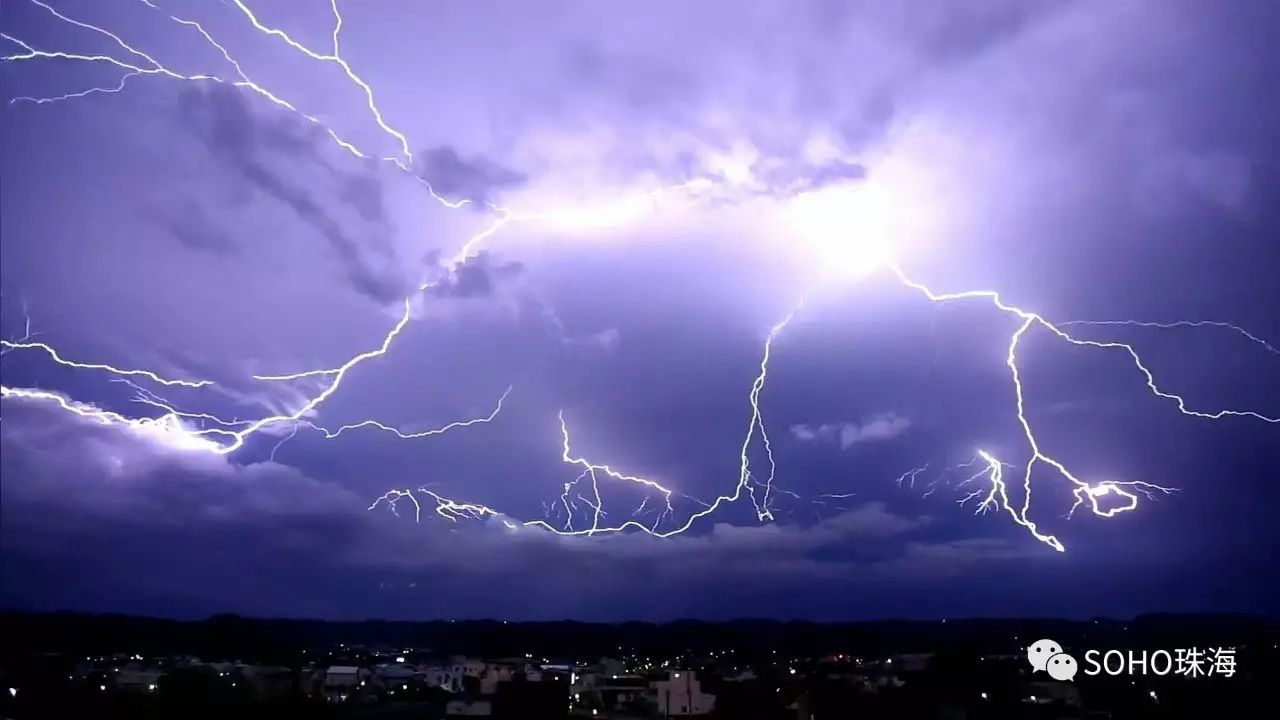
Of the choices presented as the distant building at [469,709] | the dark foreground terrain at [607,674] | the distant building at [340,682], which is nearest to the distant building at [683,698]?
the dark foreground terrain at [607,674]

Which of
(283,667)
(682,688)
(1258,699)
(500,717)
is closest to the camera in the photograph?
(1258,699)

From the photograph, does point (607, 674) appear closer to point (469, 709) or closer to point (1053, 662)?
point (469, 709)

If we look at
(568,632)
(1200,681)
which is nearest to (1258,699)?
(1200,681)

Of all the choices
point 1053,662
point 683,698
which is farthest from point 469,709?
point 1053,662

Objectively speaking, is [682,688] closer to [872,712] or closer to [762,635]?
[872,712]

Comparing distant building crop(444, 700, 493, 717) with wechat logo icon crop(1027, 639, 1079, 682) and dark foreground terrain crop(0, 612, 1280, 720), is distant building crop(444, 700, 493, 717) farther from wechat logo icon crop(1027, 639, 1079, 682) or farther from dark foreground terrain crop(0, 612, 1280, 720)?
wechat logo icon crop(1027, 639, 1079, 682)

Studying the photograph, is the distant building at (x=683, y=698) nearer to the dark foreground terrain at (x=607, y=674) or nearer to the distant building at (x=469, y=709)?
the dark foreground terrain at (x=607, y=674)
